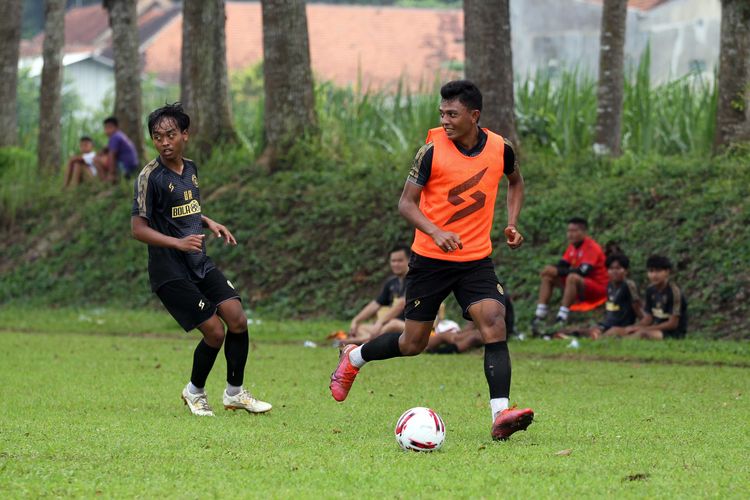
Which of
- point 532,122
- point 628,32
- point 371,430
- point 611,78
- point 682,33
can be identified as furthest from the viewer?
point 628,32

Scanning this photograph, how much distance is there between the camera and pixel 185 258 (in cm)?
971

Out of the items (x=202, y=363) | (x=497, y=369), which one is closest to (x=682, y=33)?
(x=202, y=363)

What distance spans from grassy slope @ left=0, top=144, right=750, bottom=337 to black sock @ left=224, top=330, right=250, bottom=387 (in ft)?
26.3

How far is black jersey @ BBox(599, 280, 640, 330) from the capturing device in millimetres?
16281

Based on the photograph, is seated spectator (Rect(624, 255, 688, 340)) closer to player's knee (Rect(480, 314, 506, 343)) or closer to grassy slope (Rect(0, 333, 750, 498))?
grassy slope (Rect(0, 333, 750, 498))

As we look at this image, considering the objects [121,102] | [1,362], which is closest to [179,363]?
[1,362]

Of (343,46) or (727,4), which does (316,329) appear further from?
(343,46)

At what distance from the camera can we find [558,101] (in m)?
23.0

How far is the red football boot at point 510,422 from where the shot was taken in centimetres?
779

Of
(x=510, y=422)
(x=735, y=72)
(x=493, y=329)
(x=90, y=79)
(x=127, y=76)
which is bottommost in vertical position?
(x=90, y=79)

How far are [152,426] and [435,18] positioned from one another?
62073 mm

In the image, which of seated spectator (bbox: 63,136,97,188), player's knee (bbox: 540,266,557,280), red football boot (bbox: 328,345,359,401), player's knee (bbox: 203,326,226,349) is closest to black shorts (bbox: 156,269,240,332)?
player's knee (bbox: 203,326,226,349)

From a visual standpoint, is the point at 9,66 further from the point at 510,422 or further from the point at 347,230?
the point at 510,422

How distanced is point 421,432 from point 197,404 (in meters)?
2.72
